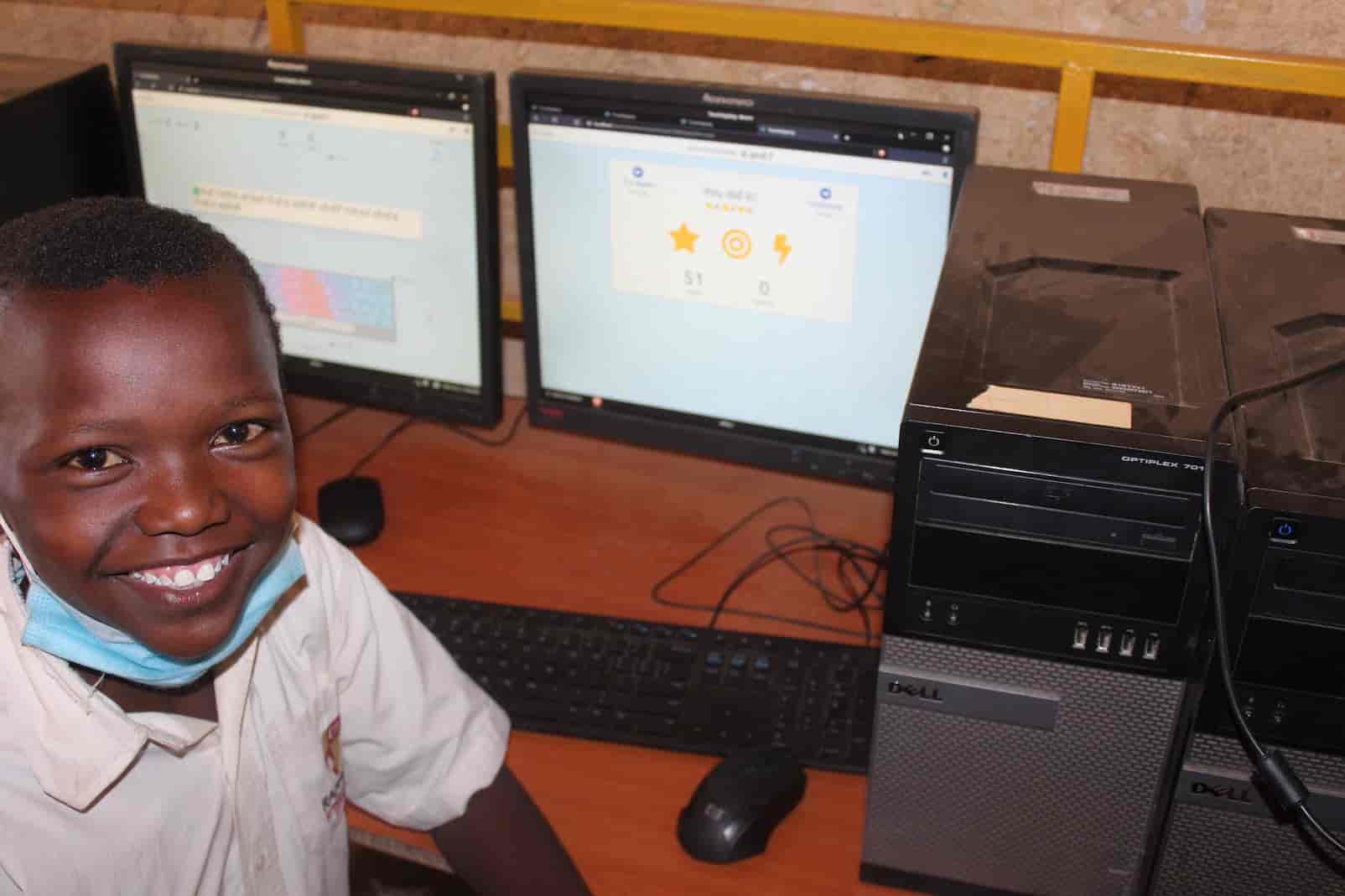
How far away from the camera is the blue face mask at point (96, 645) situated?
2.68 ft

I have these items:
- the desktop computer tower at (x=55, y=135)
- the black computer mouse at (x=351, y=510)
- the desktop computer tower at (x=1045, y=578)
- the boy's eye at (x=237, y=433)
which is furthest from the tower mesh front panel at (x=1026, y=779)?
the desktop computer tower at (x=55, y=135)

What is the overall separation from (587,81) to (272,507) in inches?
22.0

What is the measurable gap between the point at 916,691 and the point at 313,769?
46 cm

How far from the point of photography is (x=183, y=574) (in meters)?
0.81

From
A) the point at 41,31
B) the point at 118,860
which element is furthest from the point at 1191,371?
the point at 41,31

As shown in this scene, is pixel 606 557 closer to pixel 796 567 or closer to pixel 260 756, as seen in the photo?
pixel 796 567

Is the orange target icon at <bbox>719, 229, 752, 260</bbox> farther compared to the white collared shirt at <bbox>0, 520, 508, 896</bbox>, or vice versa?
the orange target icon at <bbox>719, 229, 752, 260</bbox>

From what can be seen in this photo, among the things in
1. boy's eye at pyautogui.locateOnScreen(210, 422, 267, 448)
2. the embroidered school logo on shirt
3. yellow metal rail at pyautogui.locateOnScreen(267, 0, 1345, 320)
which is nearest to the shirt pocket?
the embroidered school logo on shirt

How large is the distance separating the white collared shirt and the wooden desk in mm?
64

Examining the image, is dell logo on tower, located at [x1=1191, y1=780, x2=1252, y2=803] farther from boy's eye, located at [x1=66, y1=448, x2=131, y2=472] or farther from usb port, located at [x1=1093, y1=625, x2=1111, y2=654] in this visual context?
boy's eye, located at [x1=66, y1=448, x2=131, y2=472]

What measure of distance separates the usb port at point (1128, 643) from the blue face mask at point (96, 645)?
0.54 metres

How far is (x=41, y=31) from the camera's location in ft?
5.48

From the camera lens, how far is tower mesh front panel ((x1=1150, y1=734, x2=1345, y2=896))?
2.50 feet

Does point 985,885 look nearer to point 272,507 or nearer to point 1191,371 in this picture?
point 1191,371
